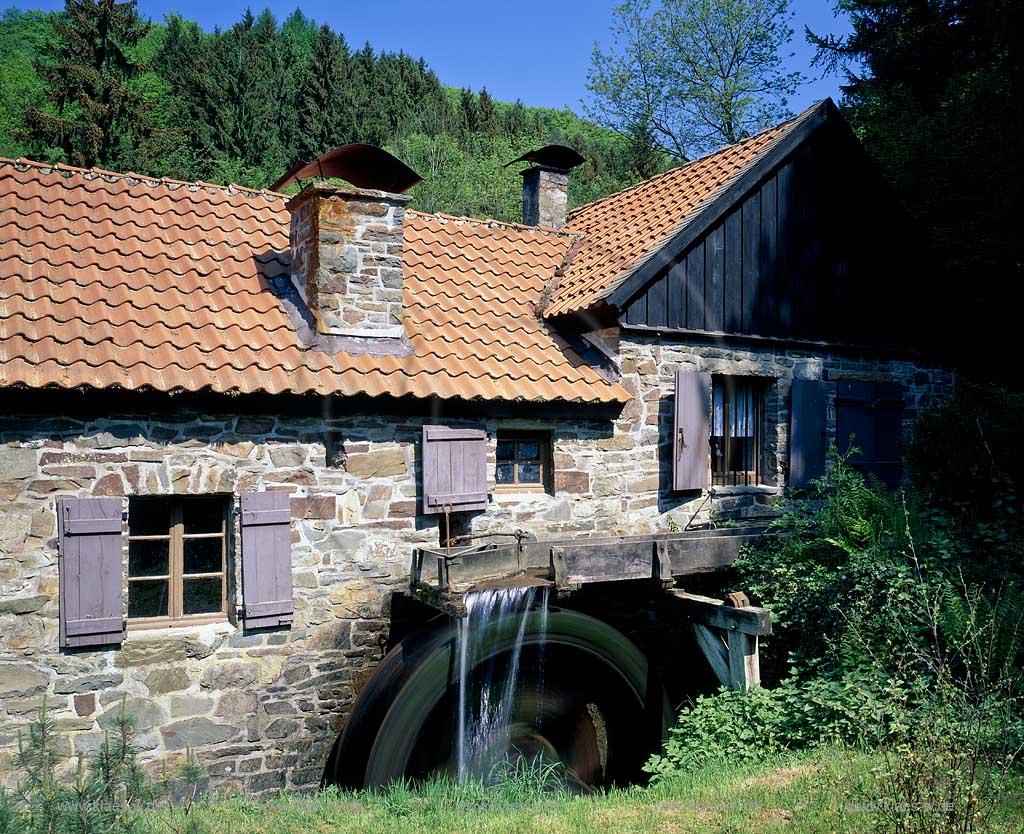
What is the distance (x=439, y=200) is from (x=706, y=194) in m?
14.5

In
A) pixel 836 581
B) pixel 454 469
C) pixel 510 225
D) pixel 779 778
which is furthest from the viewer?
pixel 510 225

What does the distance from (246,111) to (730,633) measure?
937 inches

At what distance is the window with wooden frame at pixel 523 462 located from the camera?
26.0 feet

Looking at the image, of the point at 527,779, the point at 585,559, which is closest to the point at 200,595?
the point at 527,779

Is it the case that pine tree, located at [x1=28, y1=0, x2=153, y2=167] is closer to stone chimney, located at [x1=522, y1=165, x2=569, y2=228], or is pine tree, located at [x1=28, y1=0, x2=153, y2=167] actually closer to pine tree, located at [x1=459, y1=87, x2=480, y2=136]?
stone chimney, located at [x1=522, y1=165, x2=569, y2=228]

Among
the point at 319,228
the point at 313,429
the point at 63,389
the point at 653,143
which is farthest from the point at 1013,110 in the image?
the point at 653,143

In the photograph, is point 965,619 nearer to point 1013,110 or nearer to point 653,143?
point 1013,110

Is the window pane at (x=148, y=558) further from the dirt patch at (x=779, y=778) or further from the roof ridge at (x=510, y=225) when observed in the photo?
the dirt patch at (x=779, y=778)

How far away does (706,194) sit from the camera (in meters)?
9.29

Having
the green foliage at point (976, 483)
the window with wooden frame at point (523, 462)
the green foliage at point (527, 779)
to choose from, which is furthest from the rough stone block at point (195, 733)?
the green foliage at point (976, 483)

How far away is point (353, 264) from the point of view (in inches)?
291

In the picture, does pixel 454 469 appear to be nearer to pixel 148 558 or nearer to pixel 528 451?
pixel 528 451

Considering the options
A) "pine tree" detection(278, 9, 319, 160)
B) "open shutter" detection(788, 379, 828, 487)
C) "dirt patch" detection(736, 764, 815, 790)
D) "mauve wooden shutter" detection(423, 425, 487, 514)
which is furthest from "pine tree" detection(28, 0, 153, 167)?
"dirt patch" detection(736, 764, 815, 790)

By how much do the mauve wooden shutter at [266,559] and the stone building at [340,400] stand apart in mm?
23
